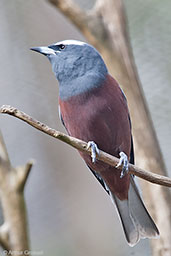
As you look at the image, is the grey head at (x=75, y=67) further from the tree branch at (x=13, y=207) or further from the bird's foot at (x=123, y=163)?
the tree branch at (x=13, y=207)

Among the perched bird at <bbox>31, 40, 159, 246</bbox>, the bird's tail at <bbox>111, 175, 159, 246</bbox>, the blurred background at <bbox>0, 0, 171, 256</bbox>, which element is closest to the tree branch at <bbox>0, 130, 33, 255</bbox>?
the perched bird at <bbox>31, 40, 159, 246</bbox>

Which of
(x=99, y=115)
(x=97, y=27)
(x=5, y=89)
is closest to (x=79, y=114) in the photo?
(x=99, y=115)

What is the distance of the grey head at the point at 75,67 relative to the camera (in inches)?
127

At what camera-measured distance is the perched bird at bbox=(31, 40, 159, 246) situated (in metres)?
3.13

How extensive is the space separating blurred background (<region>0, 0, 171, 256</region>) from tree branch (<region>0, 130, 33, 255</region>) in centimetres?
174

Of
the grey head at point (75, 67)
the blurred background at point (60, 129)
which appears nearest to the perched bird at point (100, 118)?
the grey head at point (75, 67)

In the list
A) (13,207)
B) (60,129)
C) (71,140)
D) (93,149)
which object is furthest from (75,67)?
(60,129)

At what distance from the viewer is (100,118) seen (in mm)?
3127

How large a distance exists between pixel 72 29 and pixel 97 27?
165 centimetres

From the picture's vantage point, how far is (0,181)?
2865 mm

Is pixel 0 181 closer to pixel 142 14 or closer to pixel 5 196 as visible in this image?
pixel 5 196

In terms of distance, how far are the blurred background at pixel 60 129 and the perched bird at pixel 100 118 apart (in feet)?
3.56

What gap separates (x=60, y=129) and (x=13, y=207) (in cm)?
222

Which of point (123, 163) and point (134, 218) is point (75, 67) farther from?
point (134, 218)
